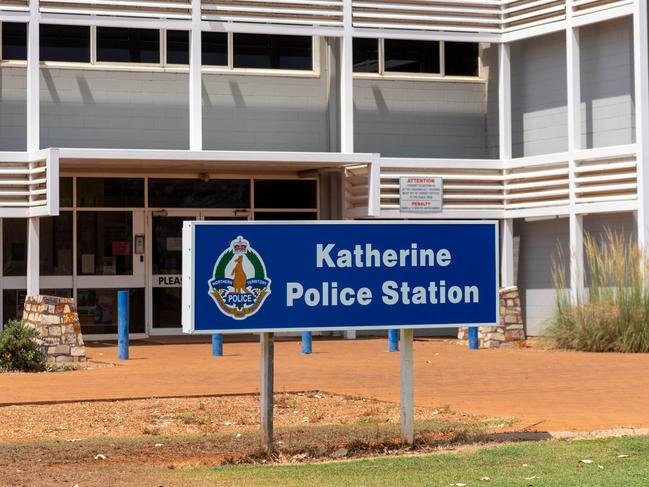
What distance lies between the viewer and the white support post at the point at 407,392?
417 inches

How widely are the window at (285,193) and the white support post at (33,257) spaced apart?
4.83 meters

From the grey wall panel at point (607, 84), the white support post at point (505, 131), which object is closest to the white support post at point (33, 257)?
the white support post at point (505, 131)

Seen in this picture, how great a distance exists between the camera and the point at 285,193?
25.7 m

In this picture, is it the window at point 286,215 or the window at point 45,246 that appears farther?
the window at point 286,215

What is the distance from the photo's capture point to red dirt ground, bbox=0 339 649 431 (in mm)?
13289

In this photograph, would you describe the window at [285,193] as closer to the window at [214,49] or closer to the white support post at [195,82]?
the window at [214,49]

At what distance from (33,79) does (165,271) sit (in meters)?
4.64

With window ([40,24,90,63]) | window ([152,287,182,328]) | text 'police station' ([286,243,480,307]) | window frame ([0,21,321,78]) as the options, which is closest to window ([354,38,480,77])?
window frame ([0,21,321,78])

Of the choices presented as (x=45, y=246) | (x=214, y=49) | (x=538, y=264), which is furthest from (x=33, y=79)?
(x=538, y=264)

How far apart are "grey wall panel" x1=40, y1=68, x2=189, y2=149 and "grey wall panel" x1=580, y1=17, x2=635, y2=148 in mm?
7357

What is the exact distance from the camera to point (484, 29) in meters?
25.2

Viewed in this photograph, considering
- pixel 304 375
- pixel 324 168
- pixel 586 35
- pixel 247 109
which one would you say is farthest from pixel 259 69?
pixel 304 375

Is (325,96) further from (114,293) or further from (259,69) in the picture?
(114,293)

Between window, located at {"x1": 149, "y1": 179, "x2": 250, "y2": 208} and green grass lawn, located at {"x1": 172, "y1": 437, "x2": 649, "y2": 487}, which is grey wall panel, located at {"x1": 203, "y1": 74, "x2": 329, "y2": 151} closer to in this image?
window, located at {"x1": 149, "y1": 179, "x2": 250, "y2": 208}
